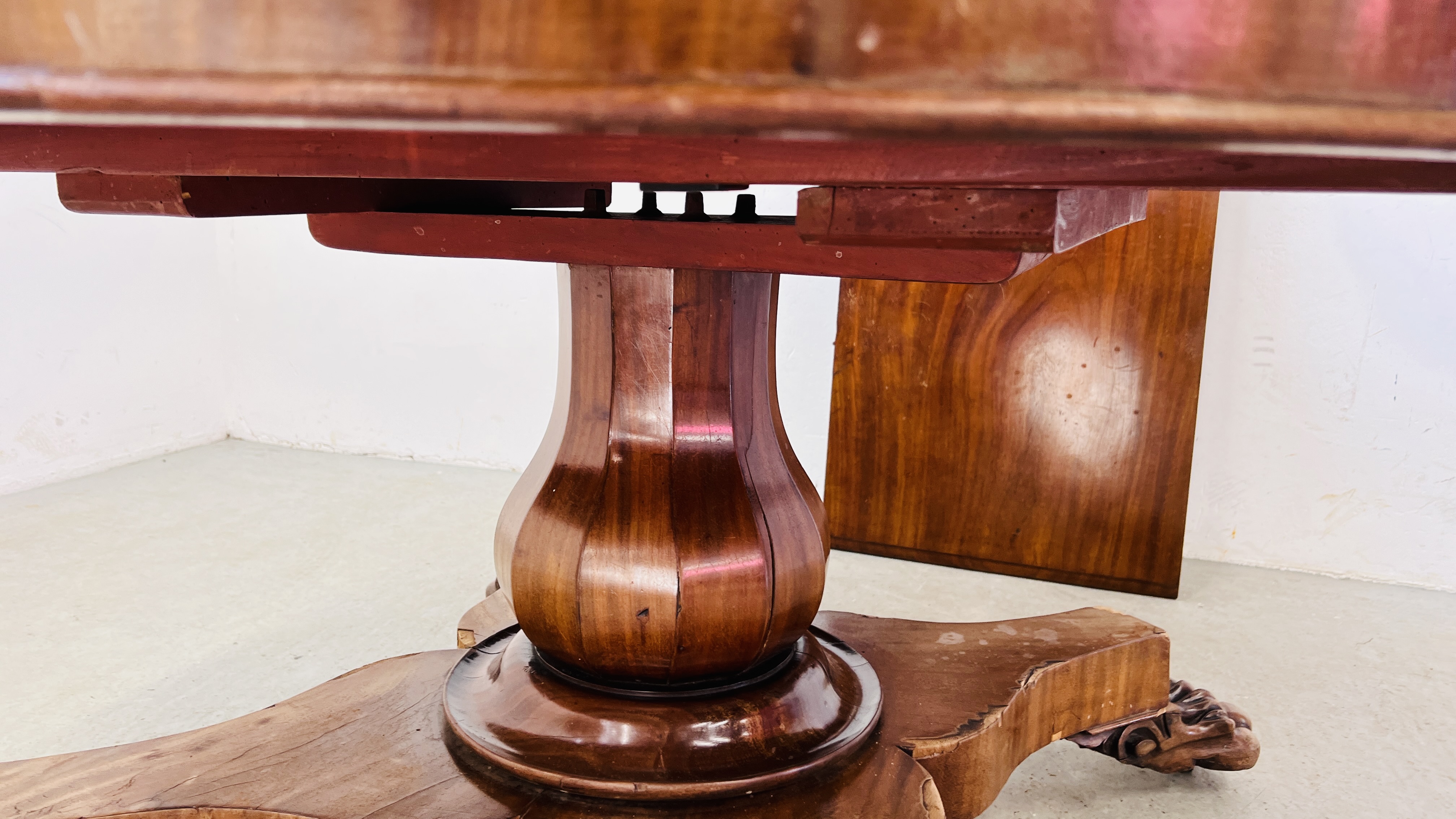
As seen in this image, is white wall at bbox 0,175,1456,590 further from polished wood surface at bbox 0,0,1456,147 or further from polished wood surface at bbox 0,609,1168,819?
polished wood surface at bbox 0,0,1456,147

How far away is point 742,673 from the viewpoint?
952 millimetres

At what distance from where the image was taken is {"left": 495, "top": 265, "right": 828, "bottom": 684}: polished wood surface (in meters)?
0.87

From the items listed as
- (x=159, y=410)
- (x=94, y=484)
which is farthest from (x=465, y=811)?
(x=159, y=410)

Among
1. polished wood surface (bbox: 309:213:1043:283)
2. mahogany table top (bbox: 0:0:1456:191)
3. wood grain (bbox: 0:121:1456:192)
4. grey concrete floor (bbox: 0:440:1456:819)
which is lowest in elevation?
grey concrete floor (bbox: 0:440:1456:819)

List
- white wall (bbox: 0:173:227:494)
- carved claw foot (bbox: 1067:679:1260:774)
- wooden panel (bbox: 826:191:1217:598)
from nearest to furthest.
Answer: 1. carved claw foot (bbox: 1067:679:1260:774)
2. wooden panel (bbox: 826:191:1217:598)
3. white wall (bbox: 0:173:227:494)

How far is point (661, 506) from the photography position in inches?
34.8

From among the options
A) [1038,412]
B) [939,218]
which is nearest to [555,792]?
[939,218]

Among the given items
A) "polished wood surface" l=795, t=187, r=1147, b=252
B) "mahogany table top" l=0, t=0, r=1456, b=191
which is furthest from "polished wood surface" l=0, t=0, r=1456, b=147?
"polished wood surface" l=795, t=187, r=1147, b=252

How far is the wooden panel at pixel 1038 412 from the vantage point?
6.28 ft

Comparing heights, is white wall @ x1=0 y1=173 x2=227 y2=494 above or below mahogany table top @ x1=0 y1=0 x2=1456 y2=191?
below

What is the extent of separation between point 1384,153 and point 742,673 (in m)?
0.77

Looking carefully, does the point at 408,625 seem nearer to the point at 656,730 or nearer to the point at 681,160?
the point at 656,730

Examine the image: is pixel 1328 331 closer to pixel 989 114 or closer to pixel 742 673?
pixel 742 673

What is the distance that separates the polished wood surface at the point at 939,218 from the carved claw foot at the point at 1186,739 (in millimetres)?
894
